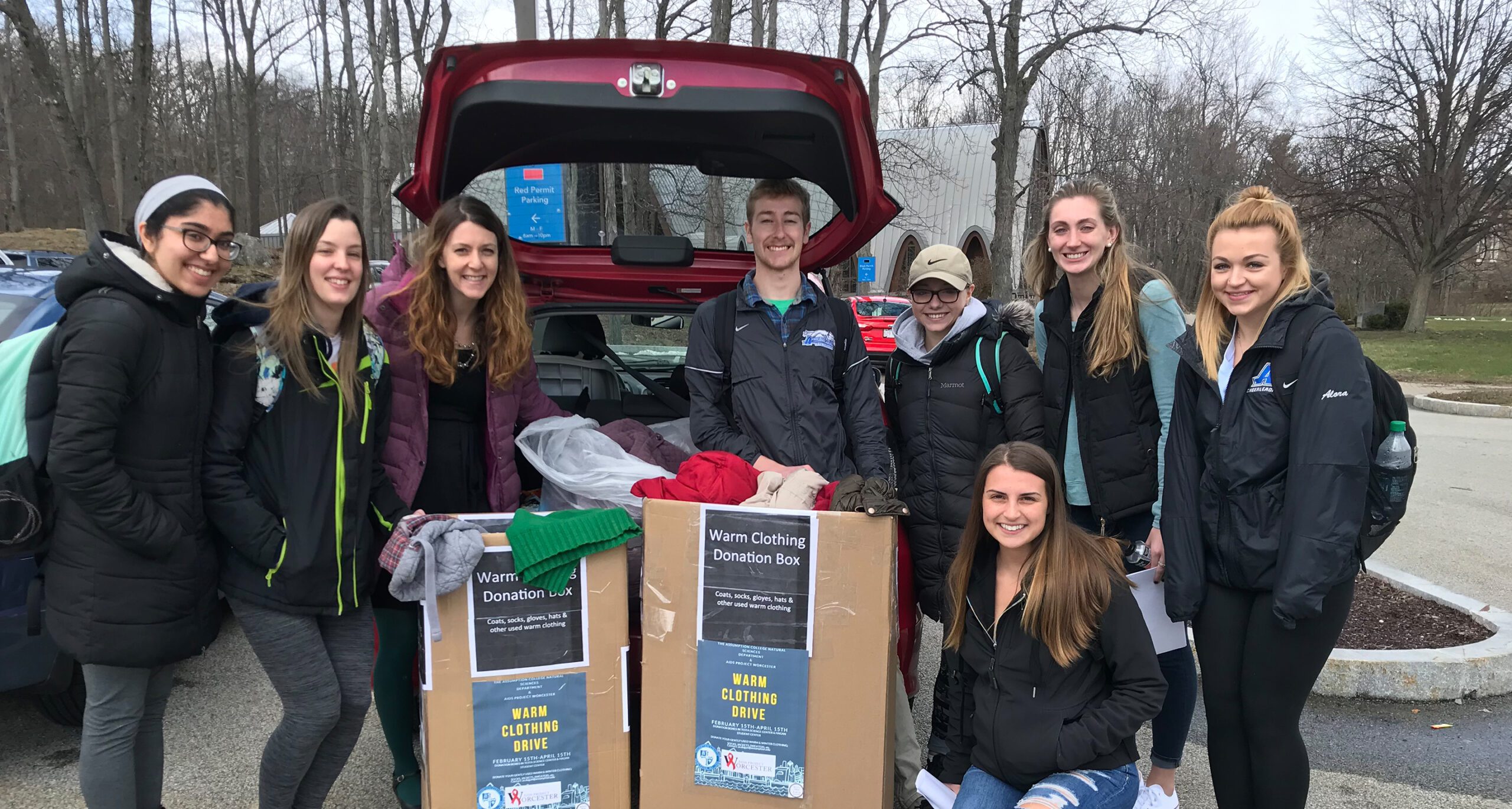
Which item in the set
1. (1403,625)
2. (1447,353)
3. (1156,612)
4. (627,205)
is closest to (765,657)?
(1156,612)

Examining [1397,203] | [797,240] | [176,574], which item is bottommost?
[176,574]

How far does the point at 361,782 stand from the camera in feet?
9.26

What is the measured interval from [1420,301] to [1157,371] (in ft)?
105

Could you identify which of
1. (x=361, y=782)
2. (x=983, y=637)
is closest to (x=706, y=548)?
(x=983, y=637)

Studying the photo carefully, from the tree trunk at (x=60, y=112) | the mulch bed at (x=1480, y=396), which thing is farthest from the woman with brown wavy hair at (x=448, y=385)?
the mulch bed at (x=1480, y=396)

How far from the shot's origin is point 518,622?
2104 mm

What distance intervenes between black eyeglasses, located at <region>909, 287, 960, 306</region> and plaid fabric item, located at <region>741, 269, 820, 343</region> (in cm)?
29

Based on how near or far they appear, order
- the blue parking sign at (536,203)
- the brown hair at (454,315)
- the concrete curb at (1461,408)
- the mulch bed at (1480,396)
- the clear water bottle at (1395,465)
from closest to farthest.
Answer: the clear water bottle at (1395,465), the brown hair at (454,315), the blue parking sign at (536,203), the concrete curb at (1461,408), the mulch bed at (1480,396)

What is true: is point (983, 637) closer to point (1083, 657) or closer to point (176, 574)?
point (1083, 657)

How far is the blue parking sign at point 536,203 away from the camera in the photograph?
10.3ft

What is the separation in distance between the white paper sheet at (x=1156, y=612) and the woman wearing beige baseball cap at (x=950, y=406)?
1.50 ft

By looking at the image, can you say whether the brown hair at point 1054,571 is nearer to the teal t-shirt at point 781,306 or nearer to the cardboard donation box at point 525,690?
the teal t-shirt at point 781,306

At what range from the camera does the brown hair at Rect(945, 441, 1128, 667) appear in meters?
2.08

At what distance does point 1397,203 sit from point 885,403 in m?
32.3
